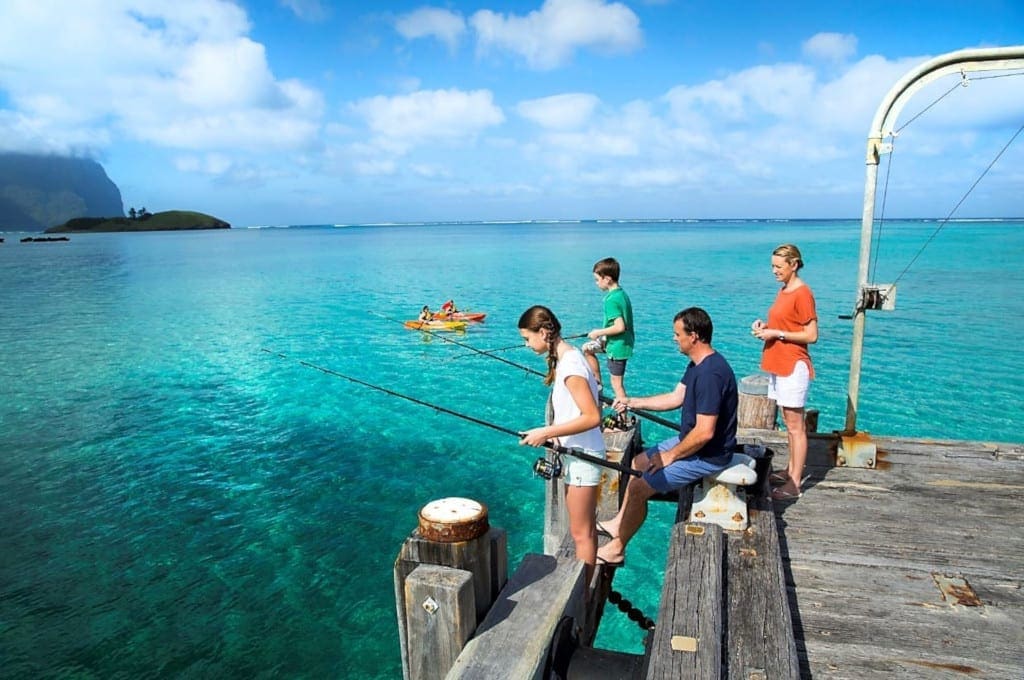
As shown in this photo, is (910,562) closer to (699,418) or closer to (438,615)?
(699,418)

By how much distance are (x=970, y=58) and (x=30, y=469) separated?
49.3 feet

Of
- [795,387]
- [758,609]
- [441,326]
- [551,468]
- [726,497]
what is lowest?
[441,326]

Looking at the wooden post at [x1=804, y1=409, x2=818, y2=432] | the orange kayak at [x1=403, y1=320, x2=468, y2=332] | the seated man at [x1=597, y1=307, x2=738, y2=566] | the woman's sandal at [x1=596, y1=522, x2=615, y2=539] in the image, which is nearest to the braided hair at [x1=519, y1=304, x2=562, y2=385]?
the seated man at [x1=597, y1=307, x2=738, y2=566]

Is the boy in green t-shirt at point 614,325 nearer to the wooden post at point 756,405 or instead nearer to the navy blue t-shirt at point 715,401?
the wooden post at point 756,405

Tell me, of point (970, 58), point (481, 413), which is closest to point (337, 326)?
point (481, 413)

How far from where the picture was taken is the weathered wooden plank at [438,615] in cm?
307

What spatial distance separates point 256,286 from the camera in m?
47.3

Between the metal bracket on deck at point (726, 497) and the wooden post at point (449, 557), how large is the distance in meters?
2.11

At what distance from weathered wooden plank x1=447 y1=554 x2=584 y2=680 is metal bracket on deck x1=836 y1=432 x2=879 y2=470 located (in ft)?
12.7

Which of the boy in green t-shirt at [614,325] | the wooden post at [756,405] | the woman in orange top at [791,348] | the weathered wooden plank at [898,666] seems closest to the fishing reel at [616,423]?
the boy in green t-shirt at [614,325]

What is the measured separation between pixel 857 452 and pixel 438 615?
4976 millimetres

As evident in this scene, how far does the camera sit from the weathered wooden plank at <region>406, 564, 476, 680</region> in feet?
10.1

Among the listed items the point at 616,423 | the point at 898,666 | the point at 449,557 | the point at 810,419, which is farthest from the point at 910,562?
the point at 449,557

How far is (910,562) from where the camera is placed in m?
4.64
